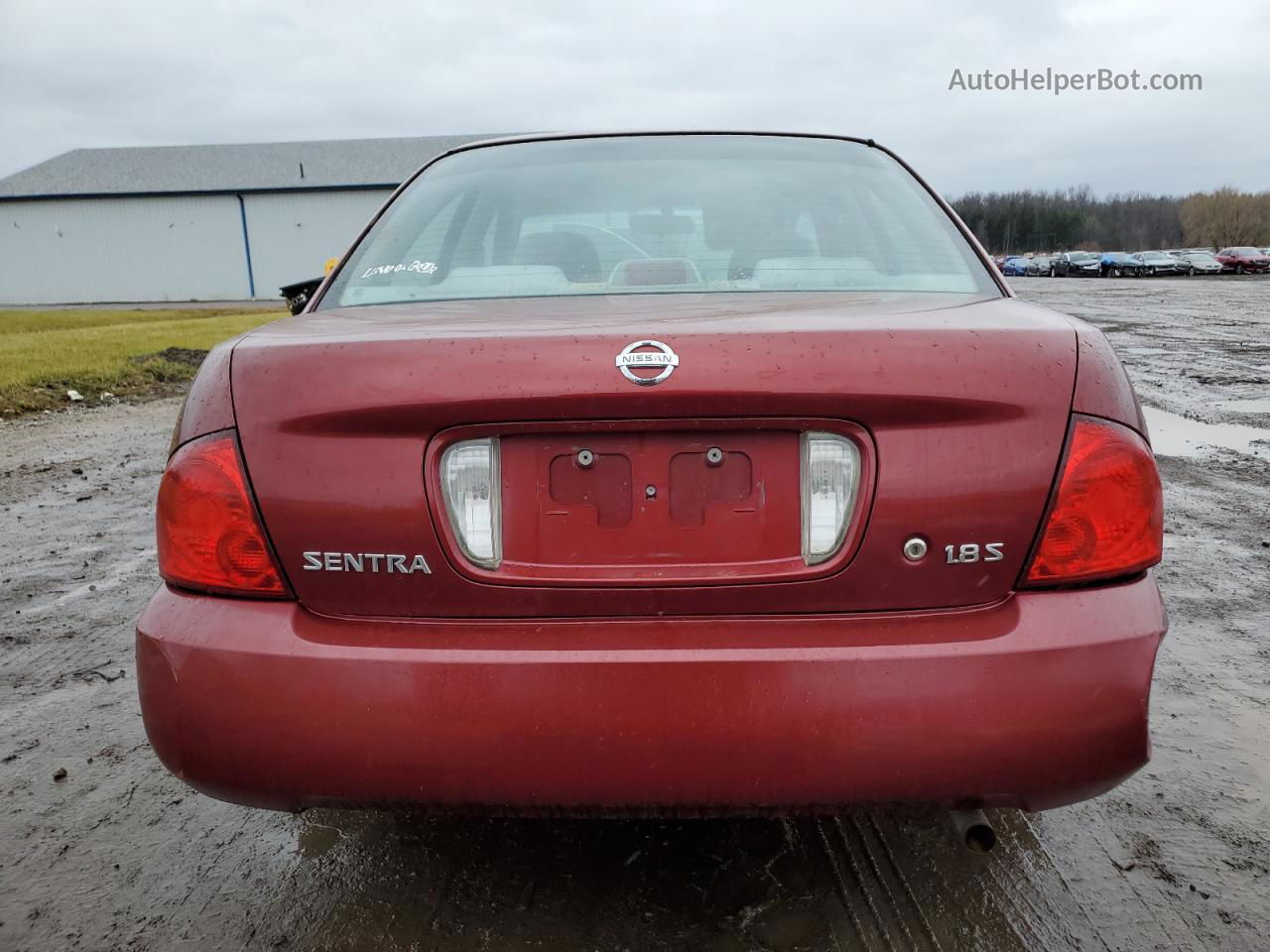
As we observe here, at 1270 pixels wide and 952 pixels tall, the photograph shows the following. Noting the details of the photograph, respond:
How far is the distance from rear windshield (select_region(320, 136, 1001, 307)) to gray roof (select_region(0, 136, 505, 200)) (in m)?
47.7

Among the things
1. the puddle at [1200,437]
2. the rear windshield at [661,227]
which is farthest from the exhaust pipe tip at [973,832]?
the puddle at [1200,437]

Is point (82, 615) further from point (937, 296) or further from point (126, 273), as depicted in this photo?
point (126, 273)

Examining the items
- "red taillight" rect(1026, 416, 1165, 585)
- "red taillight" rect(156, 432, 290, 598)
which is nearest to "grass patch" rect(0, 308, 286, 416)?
"red taillight" rect(156, 432, 290, 598)

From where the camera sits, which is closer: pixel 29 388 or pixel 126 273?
pixel 29 388

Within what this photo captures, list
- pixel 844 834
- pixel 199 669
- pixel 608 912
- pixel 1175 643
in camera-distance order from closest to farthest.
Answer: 1. pixel 199 669
2. pixel 608 912
3. pixel 844 834
4. pixel 1175 643

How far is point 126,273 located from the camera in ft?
156

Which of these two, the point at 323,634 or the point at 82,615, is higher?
the point at 323,634

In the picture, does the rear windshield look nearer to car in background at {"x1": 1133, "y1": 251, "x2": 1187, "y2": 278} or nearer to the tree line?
car in background at {"x1": 1133, "y1": 251, "x2": 1187, "y2": 278}

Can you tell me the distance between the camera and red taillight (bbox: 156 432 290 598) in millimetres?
1646

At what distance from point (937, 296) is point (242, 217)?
168 feet

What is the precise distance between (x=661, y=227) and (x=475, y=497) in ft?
3.49

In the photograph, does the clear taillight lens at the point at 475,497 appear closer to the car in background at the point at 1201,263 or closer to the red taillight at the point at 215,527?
the red taillight at the point at 215,527

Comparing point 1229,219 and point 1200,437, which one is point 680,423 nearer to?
point 1200,437

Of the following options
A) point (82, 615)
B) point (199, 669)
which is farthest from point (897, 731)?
point (82, 615)
